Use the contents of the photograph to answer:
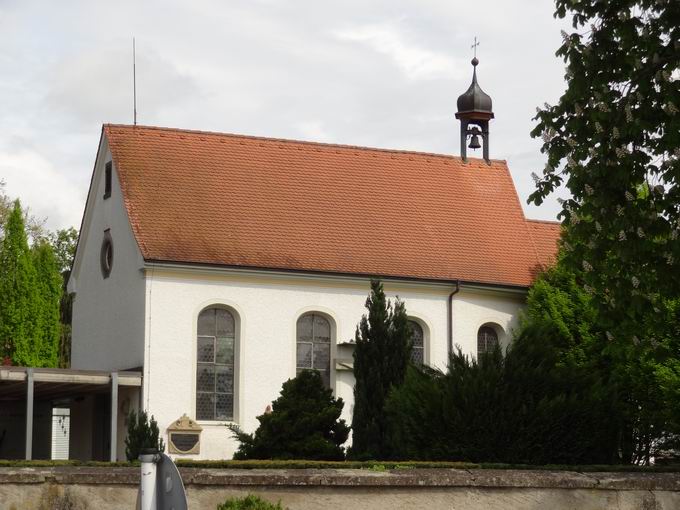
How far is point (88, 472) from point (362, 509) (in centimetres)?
239

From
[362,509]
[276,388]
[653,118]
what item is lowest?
[362,509]

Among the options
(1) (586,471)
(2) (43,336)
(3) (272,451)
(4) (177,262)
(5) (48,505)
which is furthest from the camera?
(2) (43,336)

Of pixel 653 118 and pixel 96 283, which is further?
pixel 96 283

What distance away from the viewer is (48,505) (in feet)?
35.7

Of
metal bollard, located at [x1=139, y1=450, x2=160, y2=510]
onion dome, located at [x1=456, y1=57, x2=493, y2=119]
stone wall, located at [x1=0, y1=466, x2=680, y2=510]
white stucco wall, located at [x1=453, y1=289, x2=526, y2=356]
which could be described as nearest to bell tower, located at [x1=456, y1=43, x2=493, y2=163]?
onion dome, located at [x1=456, y1=57, x2=493, y2=119]

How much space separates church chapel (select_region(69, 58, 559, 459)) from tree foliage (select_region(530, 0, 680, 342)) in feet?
50.2

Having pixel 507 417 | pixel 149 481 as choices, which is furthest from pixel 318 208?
pixel 149 481

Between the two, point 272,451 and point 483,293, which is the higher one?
point 483,293

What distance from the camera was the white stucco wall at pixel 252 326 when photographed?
29.1m

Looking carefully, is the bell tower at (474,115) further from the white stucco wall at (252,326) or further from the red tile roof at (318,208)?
the white stucco wall at (252,326)

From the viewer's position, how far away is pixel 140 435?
27.1 meters

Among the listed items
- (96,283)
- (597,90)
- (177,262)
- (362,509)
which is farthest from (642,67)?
(96,283)

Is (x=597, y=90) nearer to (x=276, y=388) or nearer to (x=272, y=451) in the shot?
(x=272, y=451)

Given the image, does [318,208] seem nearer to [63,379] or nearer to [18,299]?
[63,379]
